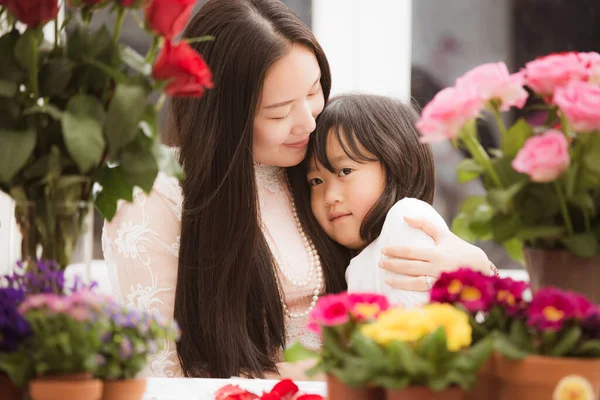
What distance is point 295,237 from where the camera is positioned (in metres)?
1.69

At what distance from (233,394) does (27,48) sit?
479 millimetres

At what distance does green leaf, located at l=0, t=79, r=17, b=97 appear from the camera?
2.45ft

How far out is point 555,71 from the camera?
30.6 inches

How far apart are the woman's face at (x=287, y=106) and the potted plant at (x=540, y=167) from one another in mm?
750

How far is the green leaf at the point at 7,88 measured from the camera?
748mm

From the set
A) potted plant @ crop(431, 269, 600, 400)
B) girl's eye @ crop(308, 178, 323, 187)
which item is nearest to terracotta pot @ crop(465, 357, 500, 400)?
potted plant @ crop(431, 269, 600, 400)

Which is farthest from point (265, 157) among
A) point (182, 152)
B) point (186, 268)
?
point (186, 268)

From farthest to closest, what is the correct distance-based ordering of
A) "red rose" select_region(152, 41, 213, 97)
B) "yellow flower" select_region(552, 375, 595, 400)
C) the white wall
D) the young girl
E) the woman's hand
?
Result: 1. the white wall
2. the young girl
3. the woman's hand
4. "red rose" select_region(152, 41, 213, 97)
5. "yellow flower" select_region(552, 375, 595, 400)

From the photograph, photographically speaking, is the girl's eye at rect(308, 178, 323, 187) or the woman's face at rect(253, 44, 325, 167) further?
the girl's eye at rect(308, 178, 323, 187)

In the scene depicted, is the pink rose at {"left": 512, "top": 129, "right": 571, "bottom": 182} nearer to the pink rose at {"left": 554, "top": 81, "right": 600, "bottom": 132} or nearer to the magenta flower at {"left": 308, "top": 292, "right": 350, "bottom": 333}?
the pink rose at {"left": 554, "top": 81, "right": 600, "bottom": 132}

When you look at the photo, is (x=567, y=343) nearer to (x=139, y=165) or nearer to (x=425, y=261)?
(x=139, y=165)

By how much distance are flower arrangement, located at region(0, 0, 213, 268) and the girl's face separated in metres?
0.83

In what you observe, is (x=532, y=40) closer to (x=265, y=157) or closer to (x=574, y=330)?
(x=265, y=157)

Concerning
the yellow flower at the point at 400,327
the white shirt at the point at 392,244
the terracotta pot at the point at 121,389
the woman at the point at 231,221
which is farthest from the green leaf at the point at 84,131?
the white shirt at the point at 392,244
